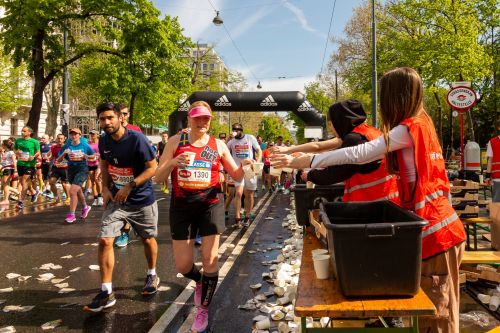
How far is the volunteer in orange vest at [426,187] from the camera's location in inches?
86.1

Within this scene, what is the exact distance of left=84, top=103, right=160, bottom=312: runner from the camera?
4531mm

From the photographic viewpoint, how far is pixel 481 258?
4.29 meters

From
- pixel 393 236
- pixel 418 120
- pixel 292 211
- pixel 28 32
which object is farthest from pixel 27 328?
pixel 28 32

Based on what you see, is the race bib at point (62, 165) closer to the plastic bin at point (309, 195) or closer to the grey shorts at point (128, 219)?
the grey shorts at point (128, 219)

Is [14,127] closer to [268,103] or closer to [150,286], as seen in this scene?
[268,103]

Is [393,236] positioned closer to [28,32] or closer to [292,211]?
[292,211]

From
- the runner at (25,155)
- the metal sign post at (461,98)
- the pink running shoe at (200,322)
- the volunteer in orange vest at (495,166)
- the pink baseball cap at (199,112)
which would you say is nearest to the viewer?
the pink running shoe at (200,322)

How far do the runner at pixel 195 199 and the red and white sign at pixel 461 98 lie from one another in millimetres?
7805

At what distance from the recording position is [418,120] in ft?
7.33

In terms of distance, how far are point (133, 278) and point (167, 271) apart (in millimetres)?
492

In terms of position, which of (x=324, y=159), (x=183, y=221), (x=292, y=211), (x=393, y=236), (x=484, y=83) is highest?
(x=484, y=83)

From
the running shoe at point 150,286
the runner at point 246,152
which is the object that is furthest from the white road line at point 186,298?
the runner at point 246,152

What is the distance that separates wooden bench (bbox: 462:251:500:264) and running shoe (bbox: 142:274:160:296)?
331cm

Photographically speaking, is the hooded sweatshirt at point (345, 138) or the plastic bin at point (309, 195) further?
the plastic bin at point (309, 195)
